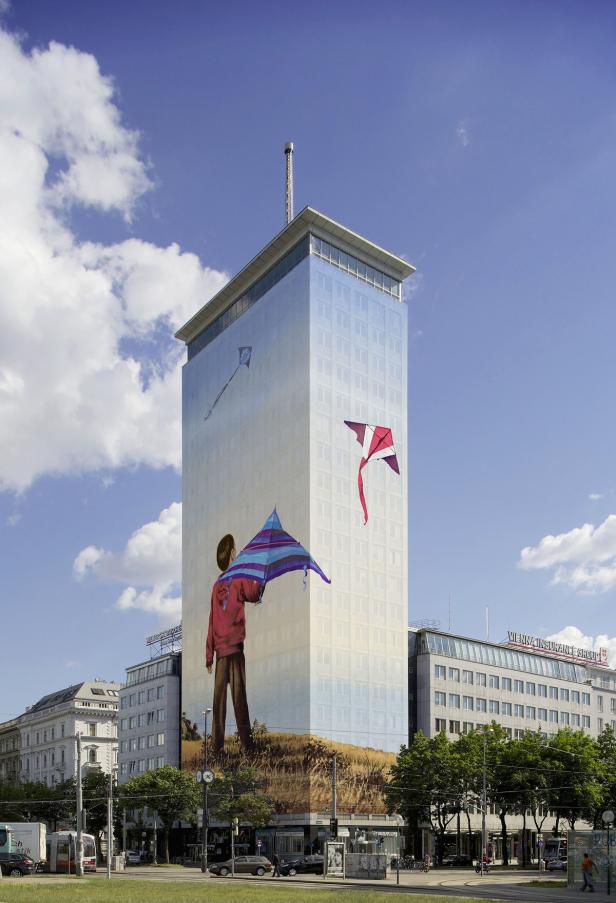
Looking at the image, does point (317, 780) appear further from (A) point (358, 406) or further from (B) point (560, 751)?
(A) point (358, 406)

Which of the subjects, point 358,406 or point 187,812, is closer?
point 187,812

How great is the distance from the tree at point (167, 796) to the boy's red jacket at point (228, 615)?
2835 centimetres

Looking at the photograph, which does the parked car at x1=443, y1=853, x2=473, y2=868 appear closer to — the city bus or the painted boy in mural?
the painted boy in mural

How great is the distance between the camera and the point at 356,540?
13100 cm

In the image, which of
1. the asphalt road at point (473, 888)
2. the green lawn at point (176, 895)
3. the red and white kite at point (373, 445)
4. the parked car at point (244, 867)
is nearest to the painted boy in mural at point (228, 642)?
the red and white kite at point (373, 445)

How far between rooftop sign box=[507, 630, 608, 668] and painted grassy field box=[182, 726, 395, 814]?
39702 mm

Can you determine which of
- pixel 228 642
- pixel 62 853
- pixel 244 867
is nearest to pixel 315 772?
pixel 228 642

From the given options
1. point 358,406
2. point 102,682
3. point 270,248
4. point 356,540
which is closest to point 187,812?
point 356,540

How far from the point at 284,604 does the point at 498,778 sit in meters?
36.8

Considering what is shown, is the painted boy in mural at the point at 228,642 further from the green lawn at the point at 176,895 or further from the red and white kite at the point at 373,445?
the green lawn at the point at 176,895

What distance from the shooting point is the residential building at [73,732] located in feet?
590

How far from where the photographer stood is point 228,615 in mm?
142625

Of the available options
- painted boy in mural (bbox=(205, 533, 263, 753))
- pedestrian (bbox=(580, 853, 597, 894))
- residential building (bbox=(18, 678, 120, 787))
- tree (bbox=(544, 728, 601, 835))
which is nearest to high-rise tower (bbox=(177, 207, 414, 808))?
painted boy in mural (bbox=(205, 533, 263, 753))

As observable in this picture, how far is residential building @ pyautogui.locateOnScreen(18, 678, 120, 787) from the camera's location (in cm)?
17988
